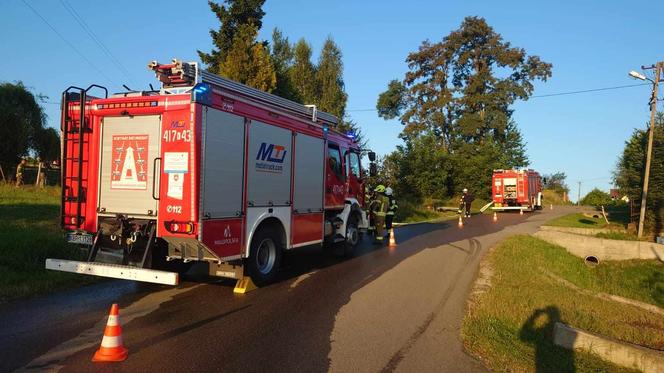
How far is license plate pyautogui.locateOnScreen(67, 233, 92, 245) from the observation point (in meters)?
7.66

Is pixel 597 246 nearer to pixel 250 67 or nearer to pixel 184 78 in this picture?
pixel 250 67

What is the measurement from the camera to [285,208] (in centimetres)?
902

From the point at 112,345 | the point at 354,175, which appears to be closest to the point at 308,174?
the point at 354,175

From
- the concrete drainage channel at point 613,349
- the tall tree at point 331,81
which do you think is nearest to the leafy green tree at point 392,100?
the tall tree at point 331,81

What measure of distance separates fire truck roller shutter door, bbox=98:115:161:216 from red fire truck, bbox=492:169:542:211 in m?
33.4

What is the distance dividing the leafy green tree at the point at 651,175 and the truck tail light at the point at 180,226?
23.4 meters

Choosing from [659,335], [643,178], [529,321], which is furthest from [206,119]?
[643,178]

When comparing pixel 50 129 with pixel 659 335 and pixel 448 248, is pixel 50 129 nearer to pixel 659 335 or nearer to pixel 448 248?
pixel 448 248

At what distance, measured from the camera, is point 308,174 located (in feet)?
32.5

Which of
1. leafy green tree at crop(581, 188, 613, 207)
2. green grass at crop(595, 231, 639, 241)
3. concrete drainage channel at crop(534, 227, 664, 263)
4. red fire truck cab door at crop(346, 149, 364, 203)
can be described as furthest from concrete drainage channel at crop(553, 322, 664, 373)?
leafy green tree at crop(581, 188, 613, 207)

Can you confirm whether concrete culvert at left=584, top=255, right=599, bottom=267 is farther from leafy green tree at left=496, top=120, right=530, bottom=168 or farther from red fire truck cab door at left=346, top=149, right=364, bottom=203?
leafy green tree at left=496, top=120, right=530, bottom=168

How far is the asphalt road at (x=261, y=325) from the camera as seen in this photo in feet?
16.2

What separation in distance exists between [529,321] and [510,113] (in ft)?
174

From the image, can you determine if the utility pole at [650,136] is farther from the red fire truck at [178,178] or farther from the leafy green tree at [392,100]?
the leafy green tree at [392,100]
